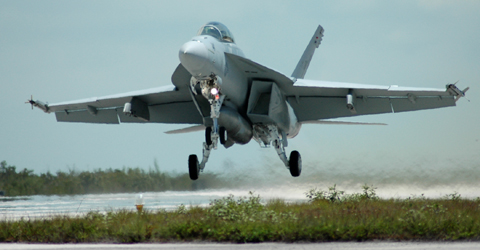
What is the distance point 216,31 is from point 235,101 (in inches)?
86.0

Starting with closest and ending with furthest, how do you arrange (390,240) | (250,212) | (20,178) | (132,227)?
(390,240), (132,227), (250,212), (20,178)

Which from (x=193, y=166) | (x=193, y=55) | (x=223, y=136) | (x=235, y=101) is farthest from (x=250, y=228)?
(x=193, y=166)

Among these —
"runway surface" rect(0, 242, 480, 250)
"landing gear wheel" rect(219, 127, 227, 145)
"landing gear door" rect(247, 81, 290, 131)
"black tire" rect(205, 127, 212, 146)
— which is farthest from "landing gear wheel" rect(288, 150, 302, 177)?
"runway surface" rect(0, 242, 480, 250)

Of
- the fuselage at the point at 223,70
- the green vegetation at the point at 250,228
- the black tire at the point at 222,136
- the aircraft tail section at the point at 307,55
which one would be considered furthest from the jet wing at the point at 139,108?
the green vegetation at the point at 250,228

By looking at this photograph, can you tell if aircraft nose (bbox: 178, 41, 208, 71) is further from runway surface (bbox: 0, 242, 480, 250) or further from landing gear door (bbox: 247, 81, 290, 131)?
runway surface (bbox: 0, 242, 480, 250)

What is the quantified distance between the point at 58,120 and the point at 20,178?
718cm

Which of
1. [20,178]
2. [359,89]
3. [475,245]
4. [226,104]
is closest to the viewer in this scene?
[475,245]

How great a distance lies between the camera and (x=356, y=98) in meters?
18.2

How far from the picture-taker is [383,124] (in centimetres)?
1956

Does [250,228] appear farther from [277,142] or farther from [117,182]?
[117,182]

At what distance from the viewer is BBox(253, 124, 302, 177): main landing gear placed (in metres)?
17.2

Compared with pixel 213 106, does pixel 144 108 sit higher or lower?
higher

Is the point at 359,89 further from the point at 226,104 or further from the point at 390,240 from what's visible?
the point at 390,240

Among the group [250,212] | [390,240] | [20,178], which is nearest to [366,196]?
[250,212]
